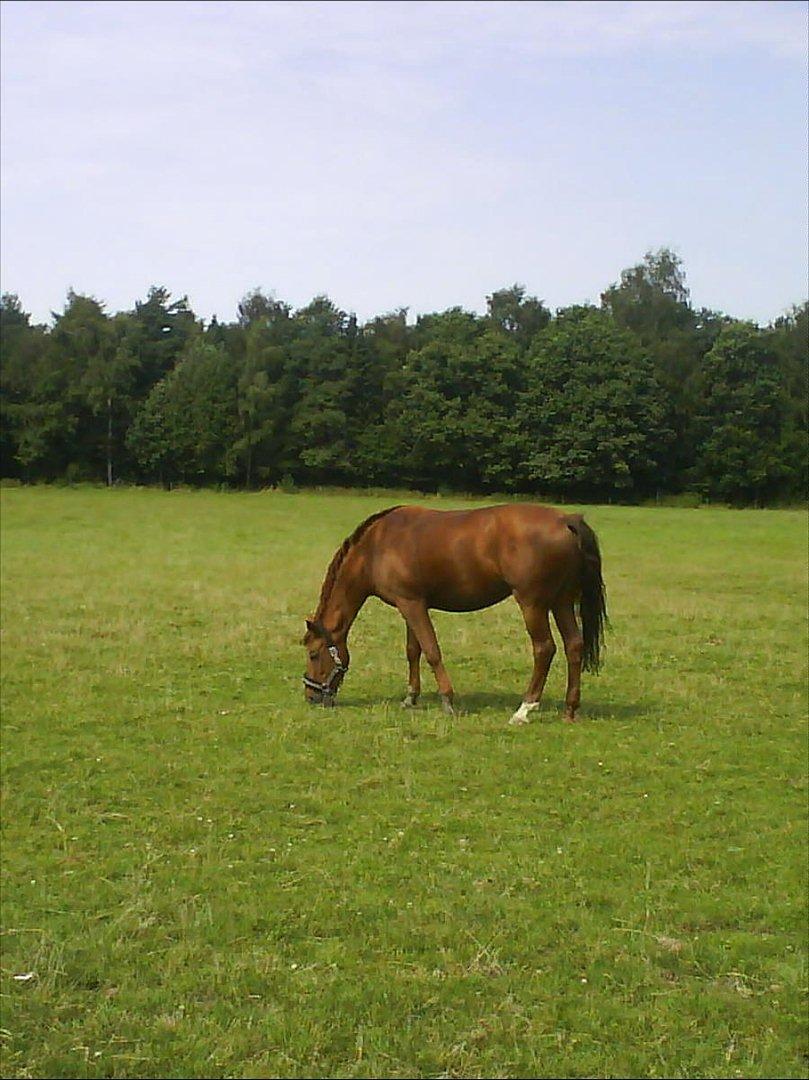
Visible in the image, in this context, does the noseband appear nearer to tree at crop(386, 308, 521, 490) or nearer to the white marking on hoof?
the white marking on hoof

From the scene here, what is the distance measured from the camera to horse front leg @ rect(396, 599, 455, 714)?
11.2 meters

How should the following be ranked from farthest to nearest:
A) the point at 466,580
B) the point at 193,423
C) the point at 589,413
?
the point at 193,423, the point at 589,413, the point at 466,580

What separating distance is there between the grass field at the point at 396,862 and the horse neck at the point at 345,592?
0.85m

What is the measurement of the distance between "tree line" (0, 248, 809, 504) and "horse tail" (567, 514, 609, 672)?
87.8 ft

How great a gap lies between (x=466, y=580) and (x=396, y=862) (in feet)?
13.8

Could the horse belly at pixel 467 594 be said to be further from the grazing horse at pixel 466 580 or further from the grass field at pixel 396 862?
the grass field at pixel 396 862

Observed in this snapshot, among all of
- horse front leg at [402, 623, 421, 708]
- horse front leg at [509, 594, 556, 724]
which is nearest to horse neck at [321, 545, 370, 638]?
horse front leg at [402, 623, 421, 708]

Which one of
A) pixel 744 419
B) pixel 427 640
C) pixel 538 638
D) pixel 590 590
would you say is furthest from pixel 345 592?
pixel 744 419

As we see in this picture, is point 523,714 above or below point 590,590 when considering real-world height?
below

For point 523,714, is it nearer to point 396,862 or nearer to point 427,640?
point 427,640

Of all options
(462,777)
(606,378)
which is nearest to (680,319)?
(606,378)

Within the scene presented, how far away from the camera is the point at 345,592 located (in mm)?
11641

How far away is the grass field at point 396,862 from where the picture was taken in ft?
16.4

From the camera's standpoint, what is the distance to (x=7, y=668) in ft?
44.1
